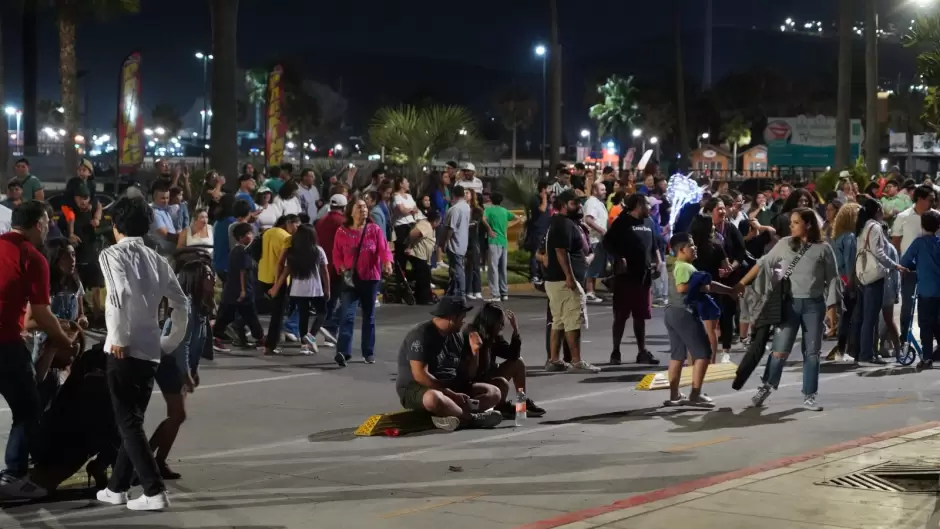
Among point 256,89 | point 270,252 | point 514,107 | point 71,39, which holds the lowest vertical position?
point 270,252

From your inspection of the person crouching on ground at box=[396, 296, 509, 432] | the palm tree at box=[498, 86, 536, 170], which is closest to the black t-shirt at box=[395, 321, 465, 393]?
the person crouching on ground at box=[396, 296, 509, 432]

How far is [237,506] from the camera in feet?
26.2

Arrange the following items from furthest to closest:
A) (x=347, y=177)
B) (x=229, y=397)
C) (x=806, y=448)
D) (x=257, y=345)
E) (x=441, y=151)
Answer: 1. (x=441, y=151)
2. (x=347, y=177)
3. (x=257, y=345)
4. (x=229, y=397)
5. (x=806, y=448)

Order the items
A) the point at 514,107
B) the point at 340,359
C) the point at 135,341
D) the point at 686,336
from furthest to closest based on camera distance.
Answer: the point at 514,107 → the point at 340,359 → the point at 686,336 → the point at 135,341

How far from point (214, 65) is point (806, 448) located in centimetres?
1802

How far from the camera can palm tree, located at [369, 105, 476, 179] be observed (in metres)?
29.7

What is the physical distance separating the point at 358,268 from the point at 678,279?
13.3 feet

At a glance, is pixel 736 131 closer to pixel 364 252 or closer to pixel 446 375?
pixel 364 252

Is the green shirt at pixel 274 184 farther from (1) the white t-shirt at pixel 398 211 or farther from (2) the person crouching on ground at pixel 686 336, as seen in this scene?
(2) the person crouching on ground at pixel 686 336

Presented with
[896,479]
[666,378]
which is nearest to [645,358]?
[666,378]

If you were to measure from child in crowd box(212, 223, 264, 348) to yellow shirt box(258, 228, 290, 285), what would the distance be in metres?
0.19

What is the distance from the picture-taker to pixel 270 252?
1595 cm

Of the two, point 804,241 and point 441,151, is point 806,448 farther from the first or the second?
point 441,151

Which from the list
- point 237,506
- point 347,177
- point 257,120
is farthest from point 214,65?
point 257,120
